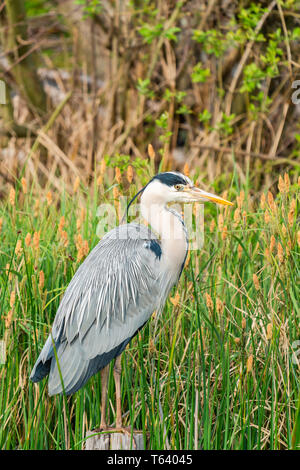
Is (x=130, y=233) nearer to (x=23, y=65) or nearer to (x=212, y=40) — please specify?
(x=212, y=40)

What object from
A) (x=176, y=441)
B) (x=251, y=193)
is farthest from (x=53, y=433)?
(x=251, y=193)

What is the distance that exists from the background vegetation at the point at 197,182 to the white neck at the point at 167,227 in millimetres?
114

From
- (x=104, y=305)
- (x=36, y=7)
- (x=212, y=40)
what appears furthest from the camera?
(x=36, y=7)

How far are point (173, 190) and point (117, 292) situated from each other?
0.47 m

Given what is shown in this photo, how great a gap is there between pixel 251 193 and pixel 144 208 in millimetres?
2543

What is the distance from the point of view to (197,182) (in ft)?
12.9

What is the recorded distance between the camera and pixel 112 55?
604 centimetres

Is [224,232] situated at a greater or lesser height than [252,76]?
lesser

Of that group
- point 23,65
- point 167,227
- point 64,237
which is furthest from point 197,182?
point 23,65

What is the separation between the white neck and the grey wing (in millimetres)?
46

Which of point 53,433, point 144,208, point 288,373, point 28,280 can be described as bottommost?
point 53,433

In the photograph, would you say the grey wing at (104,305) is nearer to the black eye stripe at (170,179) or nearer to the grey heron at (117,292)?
the grey heron at (117,292)

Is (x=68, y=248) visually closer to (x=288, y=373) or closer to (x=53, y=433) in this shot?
(x=53, y=433)

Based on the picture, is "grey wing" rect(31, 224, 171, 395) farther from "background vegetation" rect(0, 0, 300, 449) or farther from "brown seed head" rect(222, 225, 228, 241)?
"brown seed head" rect(222, 225, 228, 241)
